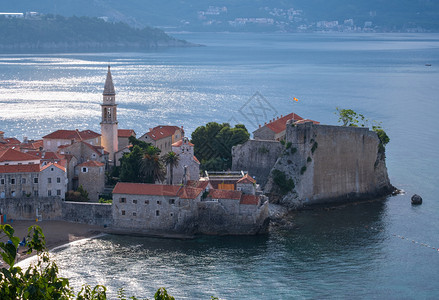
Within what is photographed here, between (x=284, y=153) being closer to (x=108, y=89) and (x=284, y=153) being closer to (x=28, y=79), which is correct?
(x=108, y=89)

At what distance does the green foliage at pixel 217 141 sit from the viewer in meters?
60.5

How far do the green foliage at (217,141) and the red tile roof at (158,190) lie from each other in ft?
33.5

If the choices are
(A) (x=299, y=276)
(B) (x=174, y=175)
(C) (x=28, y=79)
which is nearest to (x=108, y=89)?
(B) (x=174, y=175)

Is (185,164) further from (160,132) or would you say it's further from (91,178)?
(160,132)

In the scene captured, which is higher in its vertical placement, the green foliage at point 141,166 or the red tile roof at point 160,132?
the red tile roof at point 160,132

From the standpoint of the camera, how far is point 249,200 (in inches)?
1945

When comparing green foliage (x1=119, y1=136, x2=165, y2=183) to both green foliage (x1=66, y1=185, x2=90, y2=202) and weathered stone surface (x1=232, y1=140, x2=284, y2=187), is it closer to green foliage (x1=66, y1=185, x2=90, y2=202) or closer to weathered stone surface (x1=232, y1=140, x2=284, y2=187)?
green foliage (x1=66, y1=185, x2=90, y2=202)

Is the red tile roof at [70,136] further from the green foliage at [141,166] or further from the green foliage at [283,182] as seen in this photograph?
the green foliage at [283,182]

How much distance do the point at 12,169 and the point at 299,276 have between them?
68.2 feet

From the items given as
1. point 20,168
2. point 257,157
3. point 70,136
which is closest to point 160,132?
point 70,136

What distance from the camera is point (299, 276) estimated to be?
41.7 m

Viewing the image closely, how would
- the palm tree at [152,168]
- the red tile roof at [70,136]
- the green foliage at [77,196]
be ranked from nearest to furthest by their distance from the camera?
the green foliage at [77,196] < the palm tree at [152,168] < the red tile roof at [70,136]

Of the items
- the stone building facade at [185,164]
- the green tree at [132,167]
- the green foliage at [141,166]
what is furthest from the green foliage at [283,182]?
the green tree at [132,167]

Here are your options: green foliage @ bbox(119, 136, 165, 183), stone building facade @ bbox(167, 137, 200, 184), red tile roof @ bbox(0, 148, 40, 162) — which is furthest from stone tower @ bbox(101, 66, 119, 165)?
stone building facade @ bbox(167, 137, 200, 184)
